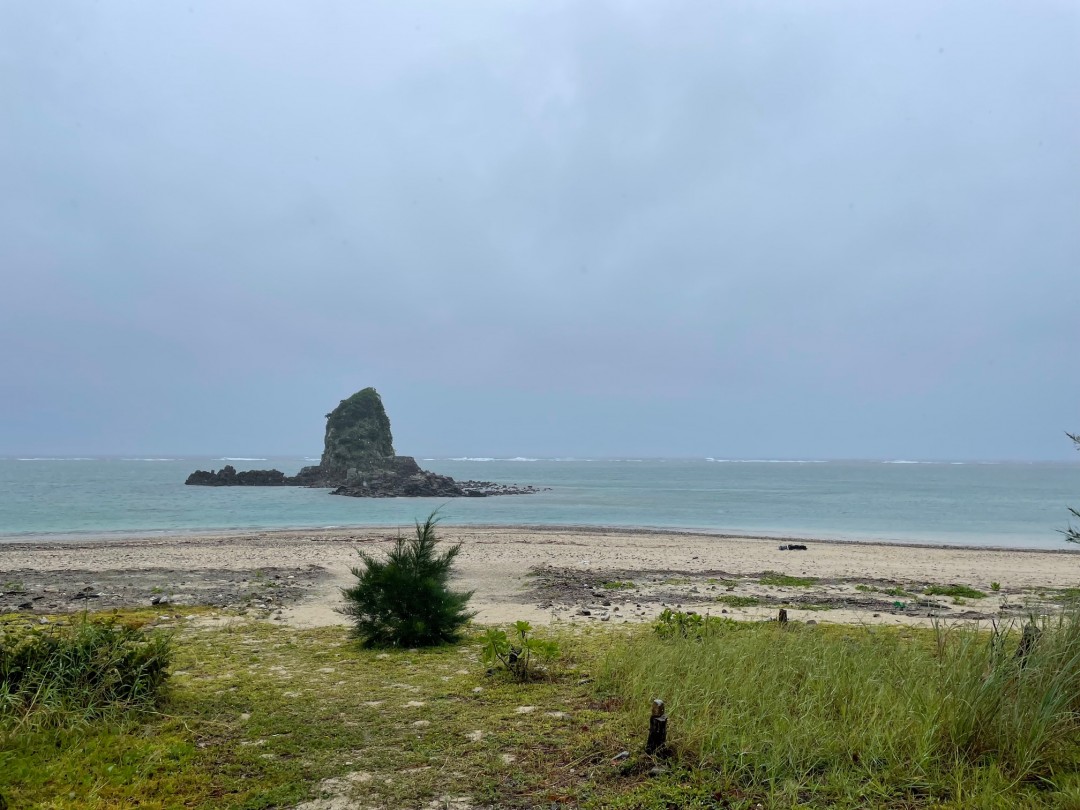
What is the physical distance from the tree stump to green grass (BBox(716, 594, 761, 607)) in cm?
1014

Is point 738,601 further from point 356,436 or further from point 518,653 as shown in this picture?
point 356,436

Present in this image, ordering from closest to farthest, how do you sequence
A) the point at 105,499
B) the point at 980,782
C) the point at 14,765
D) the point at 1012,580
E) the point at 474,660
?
the point at 980,782 → the point at 14,765 → the point at 474,660 → the point at 1012,580 → the point at 105,499

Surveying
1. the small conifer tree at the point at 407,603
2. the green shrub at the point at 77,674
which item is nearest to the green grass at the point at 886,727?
the small conifer tree at the point at 407,603

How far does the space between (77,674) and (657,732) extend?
18.7 feet

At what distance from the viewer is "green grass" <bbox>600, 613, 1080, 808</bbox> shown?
15.3 ft

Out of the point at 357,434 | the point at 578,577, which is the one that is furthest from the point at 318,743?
the point at 357,434

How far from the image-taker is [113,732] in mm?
5840

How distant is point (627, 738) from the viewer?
18.7ft

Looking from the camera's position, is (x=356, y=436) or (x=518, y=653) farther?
(x=356, y=436)

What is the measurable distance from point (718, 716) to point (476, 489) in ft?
255

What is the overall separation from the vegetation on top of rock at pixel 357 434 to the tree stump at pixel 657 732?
332ft

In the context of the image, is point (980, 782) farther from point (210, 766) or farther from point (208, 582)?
point (208, 582)

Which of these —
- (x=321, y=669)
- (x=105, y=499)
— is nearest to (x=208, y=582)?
(x=321, y=669)

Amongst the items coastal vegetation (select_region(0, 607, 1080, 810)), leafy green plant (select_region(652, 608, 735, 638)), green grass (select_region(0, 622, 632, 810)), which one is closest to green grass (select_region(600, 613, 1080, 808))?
coastal vegetation (select_region(0, 607, 1080, 810))
